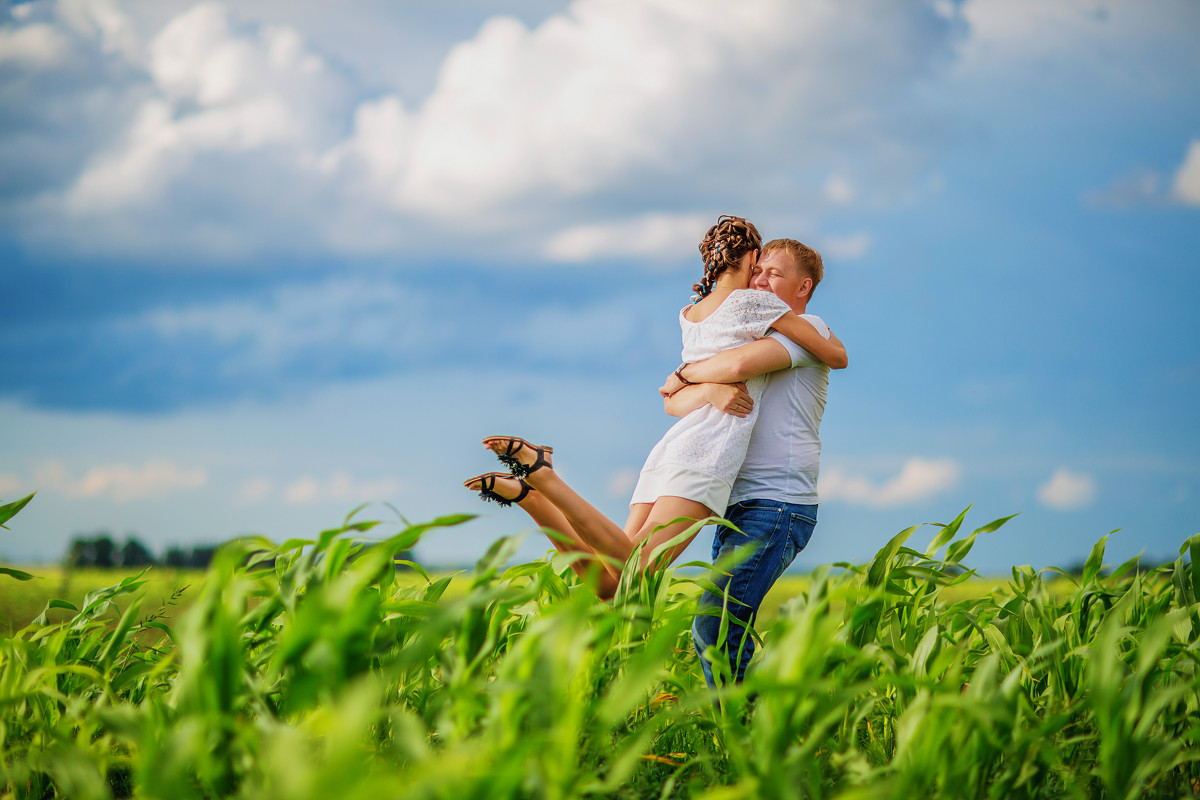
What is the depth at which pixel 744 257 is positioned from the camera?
121 inches

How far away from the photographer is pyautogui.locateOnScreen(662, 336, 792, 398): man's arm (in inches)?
111

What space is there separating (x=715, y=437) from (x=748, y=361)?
300 mm

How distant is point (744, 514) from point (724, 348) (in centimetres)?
63

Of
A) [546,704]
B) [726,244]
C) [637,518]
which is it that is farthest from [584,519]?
[546,704]

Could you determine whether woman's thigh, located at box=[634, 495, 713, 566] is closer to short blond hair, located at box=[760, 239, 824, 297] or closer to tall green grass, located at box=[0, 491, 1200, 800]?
tall green grass, located at box=[0, 491, 1200, 800]

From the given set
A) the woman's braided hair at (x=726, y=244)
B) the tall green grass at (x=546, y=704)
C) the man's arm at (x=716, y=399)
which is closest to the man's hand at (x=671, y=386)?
the man's arm at (x=716, y=399)

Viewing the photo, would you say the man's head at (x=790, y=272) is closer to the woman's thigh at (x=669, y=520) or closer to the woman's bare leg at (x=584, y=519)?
the woman's thigh at (x=669, y=520)

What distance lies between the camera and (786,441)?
2922 mm

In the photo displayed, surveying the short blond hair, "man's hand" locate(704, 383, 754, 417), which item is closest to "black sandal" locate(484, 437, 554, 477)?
"man's hand" locate(704, 383, 754, 417)

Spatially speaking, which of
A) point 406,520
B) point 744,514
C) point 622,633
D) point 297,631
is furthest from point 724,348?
point 297,631

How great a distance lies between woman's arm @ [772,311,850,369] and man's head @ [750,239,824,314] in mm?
192

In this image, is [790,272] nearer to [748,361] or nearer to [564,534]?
[748,361]

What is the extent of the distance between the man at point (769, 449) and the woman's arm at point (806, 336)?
3 cm

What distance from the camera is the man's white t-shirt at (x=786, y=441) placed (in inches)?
114
